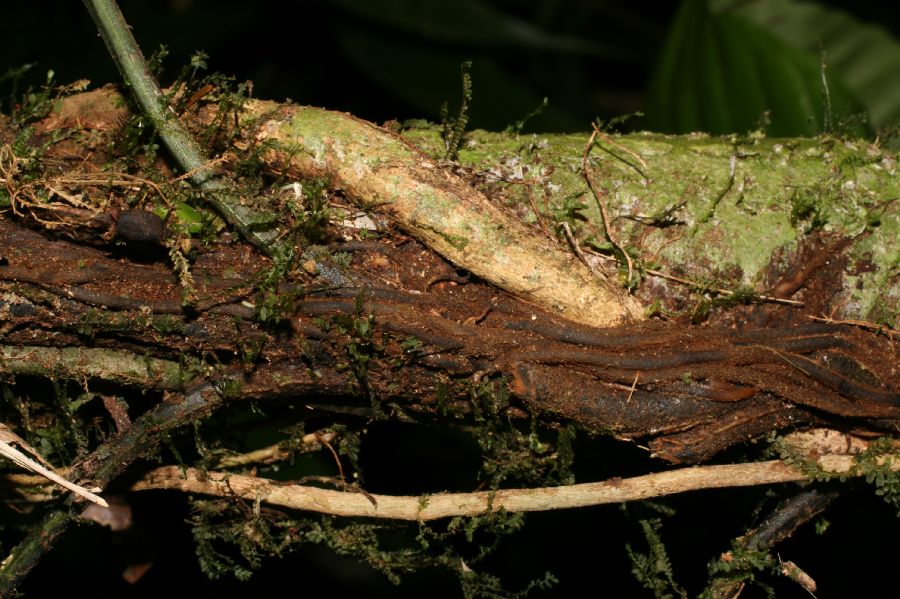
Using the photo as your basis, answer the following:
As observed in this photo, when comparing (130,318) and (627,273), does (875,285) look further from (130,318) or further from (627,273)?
(130,318)

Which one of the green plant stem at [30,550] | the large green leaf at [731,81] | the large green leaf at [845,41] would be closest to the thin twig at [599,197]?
the large green leaf at [731,81]

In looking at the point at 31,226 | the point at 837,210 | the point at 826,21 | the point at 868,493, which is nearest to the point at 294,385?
the point at 31,226

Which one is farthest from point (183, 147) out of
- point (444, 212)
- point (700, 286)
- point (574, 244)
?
point (700, 286)

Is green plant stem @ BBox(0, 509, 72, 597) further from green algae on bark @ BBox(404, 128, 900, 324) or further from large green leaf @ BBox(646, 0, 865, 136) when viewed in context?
large green leaf @ BBox(646, 0, 865, 136)

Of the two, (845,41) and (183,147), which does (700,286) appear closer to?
(183,147)

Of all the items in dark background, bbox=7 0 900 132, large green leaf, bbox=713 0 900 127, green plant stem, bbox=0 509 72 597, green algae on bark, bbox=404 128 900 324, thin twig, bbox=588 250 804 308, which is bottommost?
green plant stem, bbox=0 509 72 597

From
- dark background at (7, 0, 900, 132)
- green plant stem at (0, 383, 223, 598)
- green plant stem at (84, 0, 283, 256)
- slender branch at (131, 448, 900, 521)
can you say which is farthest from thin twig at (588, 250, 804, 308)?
dark background at (7, 0, 900, 132)

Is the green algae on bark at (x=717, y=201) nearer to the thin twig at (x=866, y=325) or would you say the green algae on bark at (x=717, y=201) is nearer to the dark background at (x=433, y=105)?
the thin twig at (x=866, y=325)
